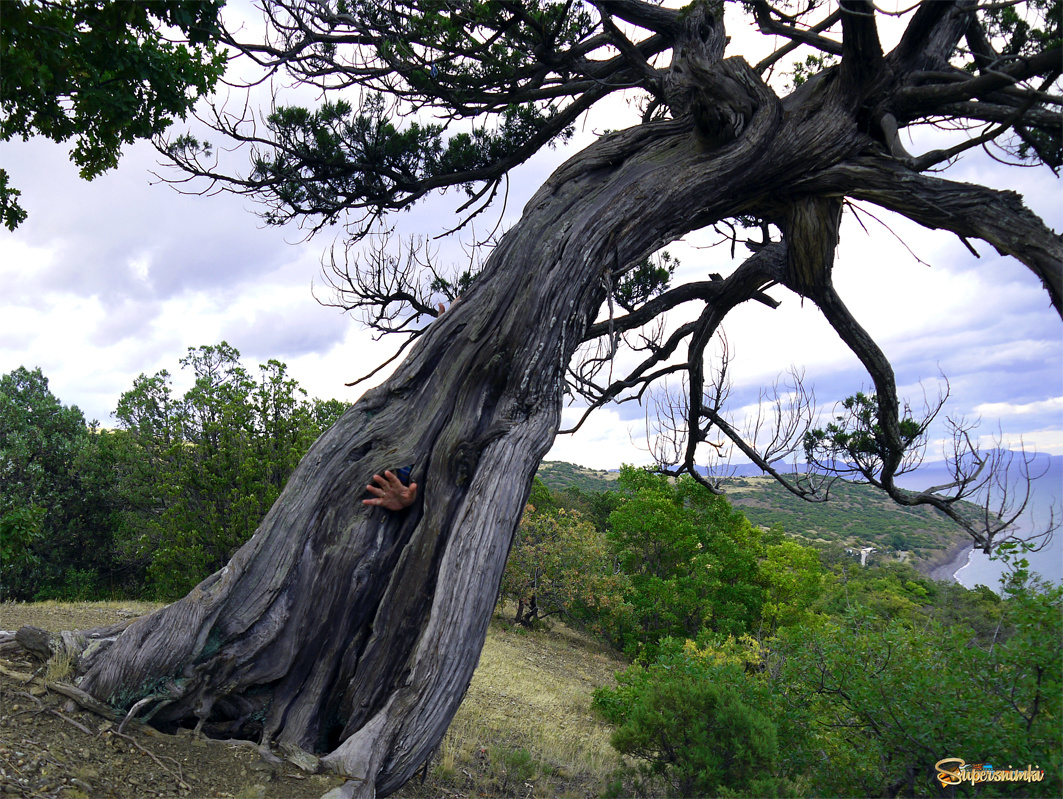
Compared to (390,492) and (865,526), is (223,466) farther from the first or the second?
(865,526)

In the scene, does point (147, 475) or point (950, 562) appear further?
point (950, 562)

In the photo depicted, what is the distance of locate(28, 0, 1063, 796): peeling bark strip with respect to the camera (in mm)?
3230

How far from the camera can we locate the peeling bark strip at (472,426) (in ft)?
10.6

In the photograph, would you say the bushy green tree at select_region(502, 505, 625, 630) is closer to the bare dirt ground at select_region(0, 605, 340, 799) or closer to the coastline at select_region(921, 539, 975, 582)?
the bare dirt ground at select_region(0, 605, 340, 799)

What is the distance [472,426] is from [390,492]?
23.5 inches

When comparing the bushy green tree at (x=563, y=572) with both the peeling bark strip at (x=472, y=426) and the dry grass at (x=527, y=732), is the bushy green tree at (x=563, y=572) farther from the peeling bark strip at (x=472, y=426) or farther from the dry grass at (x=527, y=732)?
the peeling bark strip at (x=472, y=426)

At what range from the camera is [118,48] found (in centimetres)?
391

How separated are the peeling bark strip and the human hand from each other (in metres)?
0.07

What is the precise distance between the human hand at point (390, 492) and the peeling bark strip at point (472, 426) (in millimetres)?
65

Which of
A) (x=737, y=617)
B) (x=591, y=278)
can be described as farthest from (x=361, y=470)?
(x=737, y=617)

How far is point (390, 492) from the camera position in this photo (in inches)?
140

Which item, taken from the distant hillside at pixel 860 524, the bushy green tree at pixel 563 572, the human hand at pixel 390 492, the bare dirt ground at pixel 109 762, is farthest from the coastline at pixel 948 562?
the bare dirt ground at pixel 109 762

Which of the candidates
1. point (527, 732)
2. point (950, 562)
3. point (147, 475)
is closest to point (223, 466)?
point (147, 475)

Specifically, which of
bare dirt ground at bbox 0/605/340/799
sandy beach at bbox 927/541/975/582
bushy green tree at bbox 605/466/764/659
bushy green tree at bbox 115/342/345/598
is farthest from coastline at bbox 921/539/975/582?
bare dirt ground at bbox 0/605/340/799
